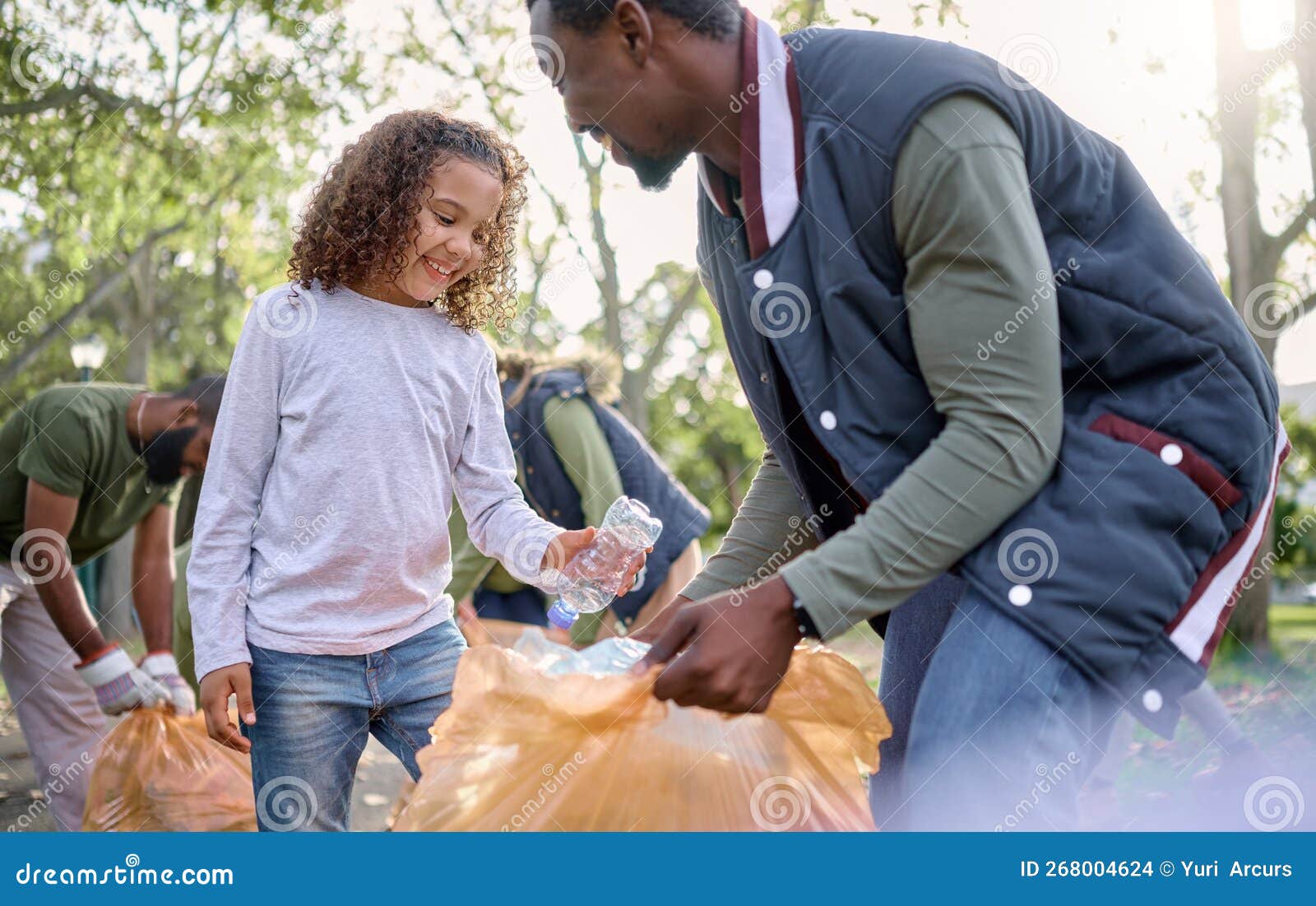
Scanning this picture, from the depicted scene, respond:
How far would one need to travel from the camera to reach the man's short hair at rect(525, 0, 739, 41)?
168 cm

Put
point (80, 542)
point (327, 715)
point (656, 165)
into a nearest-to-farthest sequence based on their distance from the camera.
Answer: point (656, 165)
point (327, 715)
point (80, 542)

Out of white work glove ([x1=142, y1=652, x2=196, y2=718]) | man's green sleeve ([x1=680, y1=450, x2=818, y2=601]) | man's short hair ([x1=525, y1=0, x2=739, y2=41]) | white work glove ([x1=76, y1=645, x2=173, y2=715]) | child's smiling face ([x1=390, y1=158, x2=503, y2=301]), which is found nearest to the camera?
man's short hair ([x1=525, y1=0, x2=739, y2=41])

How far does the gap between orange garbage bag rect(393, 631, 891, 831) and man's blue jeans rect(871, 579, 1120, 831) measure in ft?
0.56

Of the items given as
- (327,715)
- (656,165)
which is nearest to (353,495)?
(327,715)

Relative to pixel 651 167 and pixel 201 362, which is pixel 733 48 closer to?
pixel 651 167

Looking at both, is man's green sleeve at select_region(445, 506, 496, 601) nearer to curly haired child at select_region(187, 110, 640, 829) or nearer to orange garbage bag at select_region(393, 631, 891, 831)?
curly haired child at select_region(187, 110, 640, 829)

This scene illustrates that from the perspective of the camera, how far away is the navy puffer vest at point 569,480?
4.44 metres

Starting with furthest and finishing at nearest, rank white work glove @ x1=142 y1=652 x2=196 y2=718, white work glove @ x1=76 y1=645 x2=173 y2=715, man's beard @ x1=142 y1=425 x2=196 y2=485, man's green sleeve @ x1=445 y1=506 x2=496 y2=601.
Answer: man's green sleeve @ x1=445 y1=506 x2=496 y2=601, man's beard @ x1=142 y1=425 x2=196 y2=485, white work glove @ x1=142 y1=652 x2=196 y2=718, white work glove @ x1=76 y1=645 x2=173 y2=715

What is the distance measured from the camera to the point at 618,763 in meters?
1.72

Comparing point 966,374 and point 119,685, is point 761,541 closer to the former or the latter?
point 966,374

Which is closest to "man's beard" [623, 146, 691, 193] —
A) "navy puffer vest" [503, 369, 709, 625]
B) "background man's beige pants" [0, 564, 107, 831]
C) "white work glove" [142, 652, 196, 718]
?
"navy puffer vest" [503, 369, 709, 625]

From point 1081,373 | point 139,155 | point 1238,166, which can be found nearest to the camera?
point 1081,373

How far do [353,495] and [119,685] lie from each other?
2.19m
